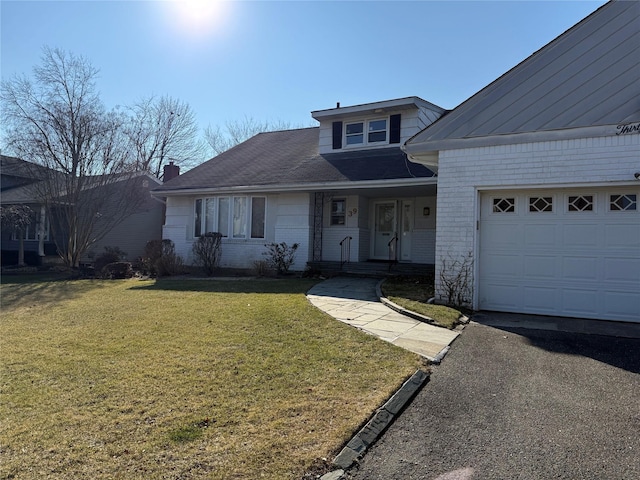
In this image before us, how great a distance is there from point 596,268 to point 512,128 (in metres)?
3.09

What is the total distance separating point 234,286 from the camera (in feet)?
37.6

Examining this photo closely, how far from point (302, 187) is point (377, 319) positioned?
7577 millimetres

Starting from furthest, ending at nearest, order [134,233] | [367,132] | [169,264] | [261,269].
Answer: [134,233]
[367,132]
[169,264]
[261,269]

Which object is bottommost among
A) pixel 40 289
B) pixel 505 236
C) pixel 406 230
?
pixel 40 289

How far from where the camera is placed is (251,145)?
20.0m

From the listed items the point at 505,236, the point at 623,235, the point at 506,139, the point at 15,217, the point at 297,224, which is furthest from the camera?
the point at 15,217

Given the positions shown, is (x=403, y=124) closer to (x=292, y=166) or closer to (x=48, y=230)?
(x=292, y=166)

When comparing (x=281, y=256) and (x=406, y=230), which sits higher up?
(x=406, y=230)

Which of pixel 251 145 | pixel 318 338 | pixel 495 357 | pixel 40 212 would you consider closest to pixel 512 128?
pixel 495 357

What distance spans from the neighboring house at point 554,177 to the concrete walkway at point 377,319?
→ 5.87ft

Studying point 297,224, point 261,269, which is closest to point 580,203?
point 297,224

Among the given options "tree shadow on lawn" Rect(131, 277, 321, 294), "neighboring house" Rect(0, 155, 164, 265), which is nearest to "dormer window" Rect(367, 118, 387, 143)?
"tree shadow on lawn" Rect(131, 277, 321, 294)

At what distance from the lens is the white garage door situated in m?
7.42

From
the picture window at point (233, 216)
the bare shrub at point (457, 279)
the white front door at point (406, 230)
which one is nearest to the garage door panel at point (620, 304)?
the bare shrub at point (457, 279)
